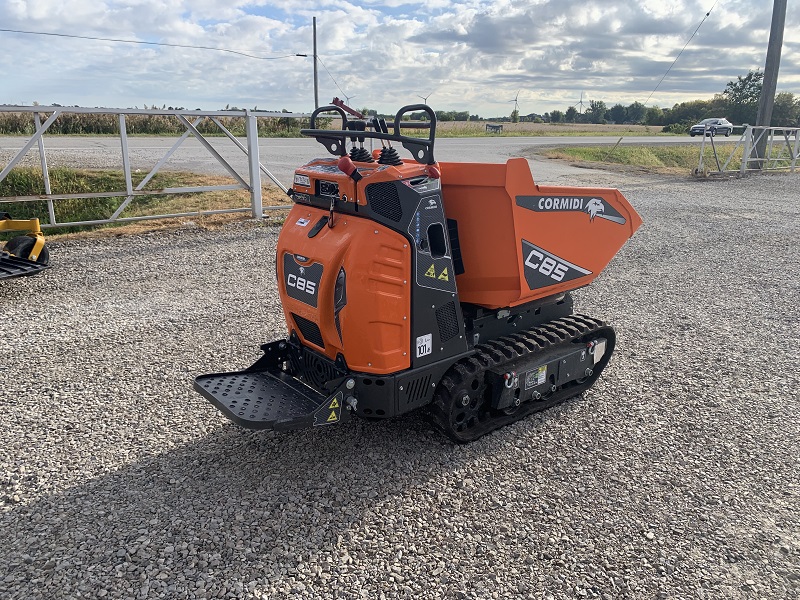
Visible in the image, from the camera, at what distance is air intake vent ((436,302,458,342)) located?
401 centimetres

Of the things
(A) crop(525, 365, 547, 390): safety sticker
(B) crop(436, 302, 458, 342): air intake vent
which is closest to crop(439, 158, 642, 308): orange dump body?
(B) crop(436, 302, 458, 342): air intake vent

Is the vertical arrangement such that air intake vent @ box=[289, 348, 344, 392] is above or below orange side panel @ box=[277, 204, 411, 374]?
below

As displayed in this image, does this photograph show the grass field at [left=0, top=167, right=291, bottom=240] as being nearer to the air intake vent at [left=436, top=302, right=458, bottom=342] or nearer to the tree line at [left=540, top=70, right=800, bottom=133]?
the air intake vent at [left=436, top=302, right=458, bottom=342]

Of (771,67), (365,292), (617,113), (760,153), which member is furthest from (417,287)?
(617,113)

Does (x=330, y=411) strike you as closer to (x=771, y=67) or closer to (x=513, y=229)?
(x=513, y=229)

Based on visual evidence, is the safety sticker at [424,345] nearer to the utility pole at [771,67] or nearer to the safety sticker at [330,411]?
the safety sticker at [330,411]

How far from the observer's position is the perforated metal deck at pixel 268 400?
12.2 ft

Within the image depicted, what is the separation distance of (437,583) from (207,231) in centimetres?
856

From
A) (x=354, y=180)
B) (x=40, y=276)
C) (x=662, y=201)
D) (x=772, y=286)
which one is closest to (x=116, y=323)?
(x=40, y=276)

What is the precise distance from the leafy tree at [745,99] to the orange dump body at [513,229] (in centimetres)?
5614

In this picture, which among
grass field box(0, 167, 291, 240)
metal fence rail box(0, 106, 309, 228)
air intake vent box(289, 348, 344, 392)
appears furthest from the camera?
grass field box(0, 167, 291, 240)

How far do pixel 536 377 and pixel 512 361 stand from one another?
223 mm

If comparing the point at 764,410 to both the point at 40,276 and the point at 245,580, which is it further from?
the point at 40,276

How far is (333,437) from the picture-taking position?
14.1 feet
